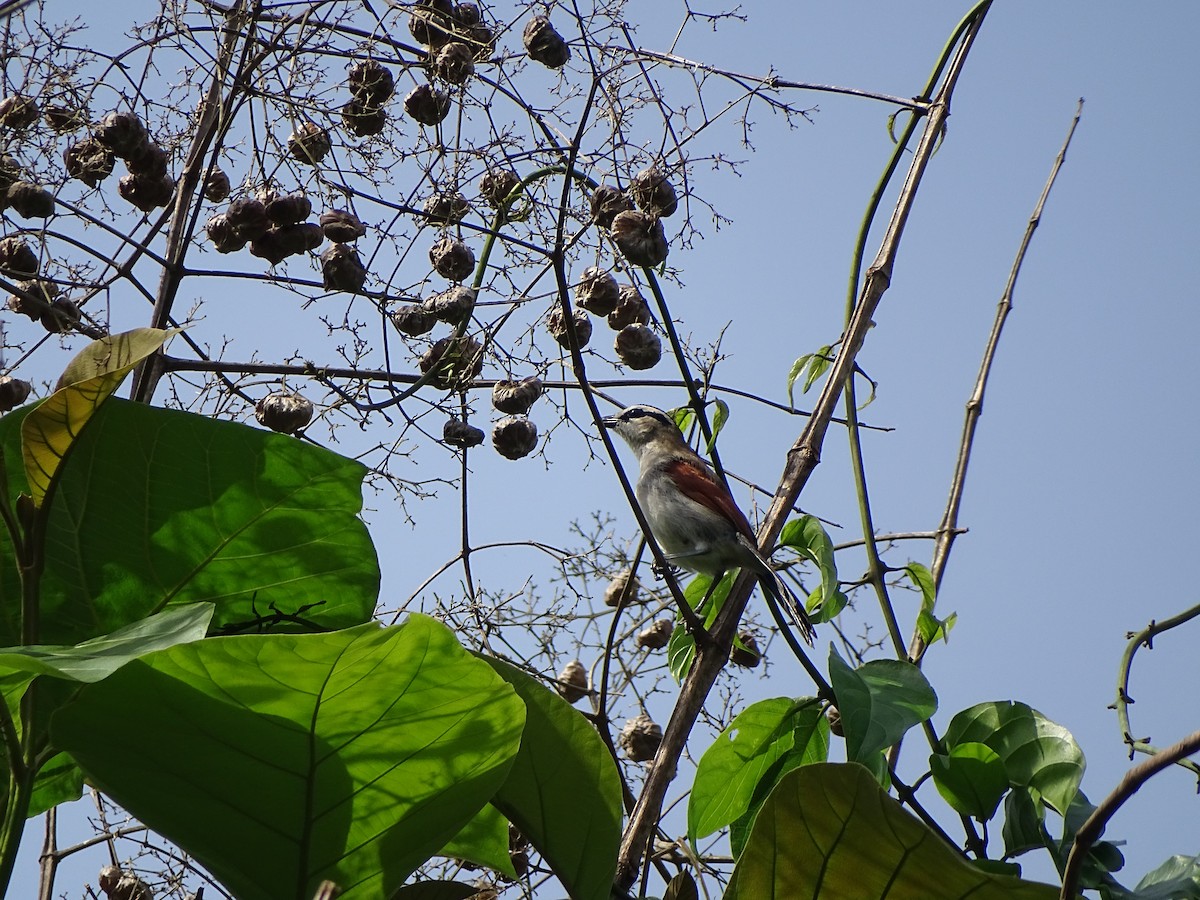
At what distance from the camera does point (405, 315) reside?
91.7 inches

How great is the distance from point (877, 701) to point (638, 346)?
46.5 inches

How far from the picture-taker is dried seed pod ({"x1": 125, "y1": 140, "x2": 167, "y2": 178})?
226 cm

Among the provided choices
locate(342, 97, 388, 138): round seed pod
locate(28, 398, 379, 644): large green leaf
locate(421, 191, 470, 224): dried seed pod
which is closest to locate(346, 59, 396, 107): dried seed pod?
locate(342, 97, 388, 138): round seed pod

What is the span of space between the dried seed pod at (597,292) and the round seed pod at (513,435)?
27 cm

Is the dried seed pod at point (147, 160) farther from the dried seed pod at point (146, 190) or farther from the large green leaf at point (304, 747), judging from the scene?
the large green leaf at point (304, 747)

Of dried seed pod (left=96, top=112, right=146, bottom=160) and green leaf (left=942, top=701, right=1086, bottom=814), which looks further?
dried seed pod (left=96, top=112, right=146, bottom=160)

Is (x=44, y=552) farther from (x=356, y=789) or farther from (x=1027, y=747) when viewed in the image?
(x=1027, y=747)

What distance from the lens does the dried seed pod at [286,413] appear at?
2.17 metres

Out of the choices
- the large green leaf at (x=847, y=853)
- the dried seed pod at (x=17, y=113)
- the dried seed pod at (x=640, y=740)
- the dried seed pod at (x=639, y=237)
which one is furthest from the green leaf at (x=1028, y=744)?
the dried seed pod at (x=17, y=113)

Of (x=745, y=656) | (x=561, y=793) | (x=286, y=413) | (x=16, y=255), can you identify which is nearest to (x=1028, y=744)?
(x=561, y=793)

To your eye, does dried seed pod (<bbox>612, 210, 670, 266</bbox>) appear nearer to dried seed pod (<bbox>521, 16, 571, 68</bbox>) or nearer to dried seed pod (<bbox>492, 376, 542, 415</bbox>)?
dried seed pod (<bbox>492, 376, 542, 415</bbox>)

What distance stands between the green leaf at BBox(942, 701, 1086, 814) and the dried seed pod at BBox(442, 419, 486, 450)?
1.09m

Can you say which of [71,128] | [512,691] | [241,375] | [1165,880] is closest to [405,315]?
[241,375]

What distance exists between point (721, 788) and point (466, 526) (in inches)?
30.5
